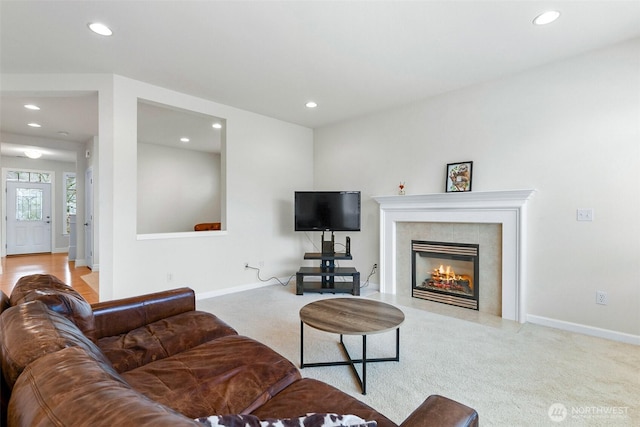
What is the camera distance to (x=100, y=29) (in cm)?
245

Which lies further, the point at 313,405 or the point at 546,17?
the point at 546,17

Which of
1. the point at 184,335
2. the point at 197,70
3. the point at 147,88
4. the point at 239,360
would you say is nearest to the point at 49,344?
the point at 239,360

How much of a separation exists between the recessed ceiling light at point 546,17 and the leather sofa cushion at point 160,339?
123 inches

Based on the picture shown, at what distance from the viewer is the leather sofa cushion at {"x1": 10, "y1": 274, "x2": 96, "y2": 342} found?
1318mm

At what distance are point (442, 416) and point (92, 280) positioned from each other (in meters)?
5.83

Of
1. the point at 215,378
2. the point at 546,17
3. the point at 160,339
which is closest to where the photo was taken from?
the point at 215,378

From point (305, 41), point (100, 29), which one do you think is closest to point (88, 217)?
point (100, 29)

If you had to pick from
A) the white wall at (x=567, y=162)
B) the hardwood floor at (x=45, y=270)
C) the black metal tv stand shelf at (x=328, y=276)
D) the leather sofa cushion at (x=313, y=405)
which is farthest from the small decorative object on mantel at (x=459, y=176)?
the hardwood floor at (x=45, y=270)

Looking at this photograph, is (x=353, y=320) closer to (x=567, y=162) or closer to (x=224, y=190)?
(x=567, y=162)

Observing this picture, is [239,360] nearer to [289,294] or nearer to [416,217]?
[289,294]

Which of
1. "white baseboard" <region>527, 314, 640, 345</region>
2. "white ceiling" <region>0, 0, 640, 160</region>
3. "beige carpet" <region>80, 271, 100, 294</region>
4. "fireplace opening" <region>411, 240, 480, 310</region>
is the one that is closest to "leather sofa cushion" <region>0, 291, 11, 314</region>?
"white ceiling" <region>0, 0, 640, 160</region>

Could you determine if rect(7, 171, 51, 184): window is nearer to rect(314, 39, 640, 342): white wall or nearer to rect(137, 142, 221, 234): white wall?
rect(137, 142, 221, 234): white wall

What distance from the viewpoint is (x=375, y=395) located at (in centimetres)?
185

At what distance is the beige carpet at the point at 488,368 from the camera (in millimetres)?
1726
